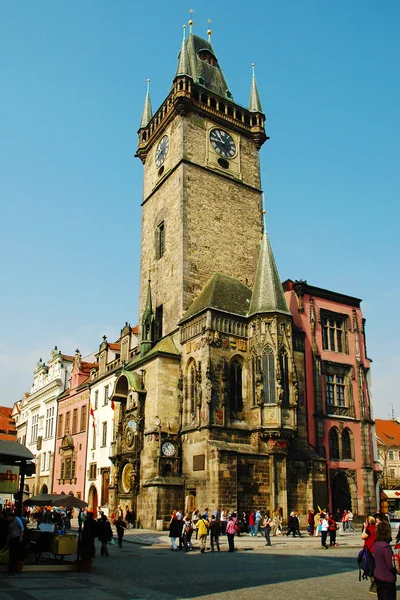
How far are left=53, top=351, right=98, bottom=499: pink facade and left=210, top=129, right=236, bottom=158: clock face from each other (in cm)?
1991

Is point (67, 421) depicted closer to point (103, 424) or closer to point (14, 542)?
point (103, 424)

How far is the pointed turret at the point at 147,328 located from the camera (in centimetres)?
3428

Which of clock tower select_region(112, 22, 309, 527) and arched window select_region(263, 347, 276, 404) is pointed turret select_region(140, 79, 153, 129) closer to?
clock tower select_region(112, 22, 309, 527)

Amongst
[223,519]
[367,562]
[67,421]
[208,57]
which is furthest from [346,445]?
[208,57]

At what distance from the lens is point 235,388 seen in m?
29.6

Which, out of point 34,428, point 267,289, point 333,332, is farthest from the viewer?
point 34,428

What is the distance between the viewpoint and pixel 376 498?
107ft

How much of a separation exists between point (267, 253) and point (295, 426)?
391 inches

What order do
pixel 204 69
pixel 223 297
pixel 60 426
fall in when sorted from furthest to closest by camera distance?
pixel 60 426 → pixel 204 69 → pixel 223 297

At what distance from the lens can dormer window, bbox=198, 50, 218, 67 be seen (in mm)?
44000

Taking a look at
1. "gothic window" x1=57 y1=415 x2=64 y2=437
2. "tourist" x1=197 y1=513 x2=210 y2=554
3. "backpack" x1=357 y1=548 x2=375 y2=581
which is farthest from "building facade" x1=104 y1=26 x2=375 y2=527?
"backpack" x1=357 y1=548 x2=375 y2=581

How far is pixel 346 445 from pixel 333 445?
1046mm

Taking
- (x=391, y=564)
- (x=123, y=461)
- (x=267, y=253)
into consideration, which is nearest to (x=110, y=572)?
(x=391, y=564)

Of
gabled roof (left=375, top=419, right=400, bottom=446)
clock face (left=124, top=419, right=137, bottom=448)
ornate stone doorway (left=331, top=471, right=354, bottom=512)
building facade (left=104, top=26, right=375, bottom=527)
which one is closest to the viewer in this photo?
building facade (left=104, top=26, right=375, bottom=527)
